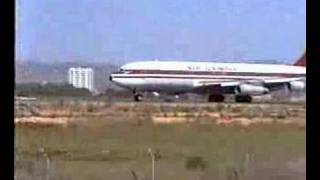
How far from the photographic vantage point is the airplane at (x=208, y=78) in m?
0.99

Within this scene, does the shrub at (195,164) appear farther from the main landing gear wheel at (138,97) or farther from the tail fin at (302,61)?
the tail fin at (302,61)

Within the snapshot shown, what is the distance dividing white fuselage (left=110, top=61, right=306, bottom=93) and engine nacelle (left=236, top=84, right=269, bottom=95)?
0.08 feet

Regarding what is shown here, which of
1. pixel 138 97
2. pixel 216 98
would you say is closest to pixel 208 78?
pixel 216 98

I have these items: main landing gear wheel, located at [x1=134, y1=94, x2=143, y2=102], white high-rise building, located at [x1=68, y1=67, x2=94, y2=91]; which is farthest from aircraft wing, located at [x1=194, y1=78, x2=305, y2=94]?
white high-rise building, located at [x1=68, y1=67, x2=94, y2=91]

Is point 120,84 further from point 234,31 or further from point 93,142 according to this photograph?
point 234,31

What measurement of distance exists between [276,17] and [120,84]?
0.36 meters

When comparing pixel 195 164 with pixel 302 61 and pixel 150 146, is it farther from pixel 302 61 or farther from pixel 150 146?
pixel 302 61

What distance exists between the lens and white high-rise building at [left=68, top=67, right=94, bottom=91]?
3.24 feet

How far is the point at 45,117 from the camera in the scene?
3.27 ft

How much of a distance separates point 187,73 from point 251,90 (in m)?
0.14

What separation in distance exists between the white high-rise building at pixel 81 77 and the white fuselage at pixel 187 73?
46 millimetres

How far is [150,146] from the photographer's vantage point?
1.01 m

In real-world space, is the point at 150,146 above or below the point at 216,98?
below

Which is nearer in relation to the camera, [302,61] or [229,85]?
[302,61]
